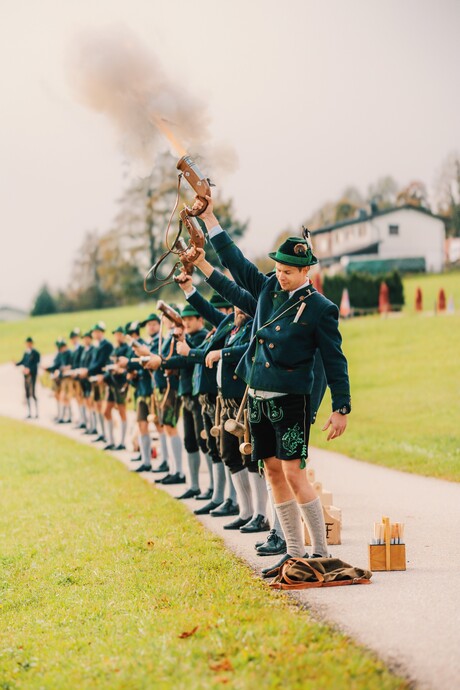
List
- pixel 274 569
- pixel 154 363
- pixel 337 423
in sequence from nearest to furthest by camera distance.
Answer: pixel 337 423
pixel 274 569
pixel 154 363

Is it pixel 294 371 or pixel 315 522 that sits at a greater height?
pixel 294 371

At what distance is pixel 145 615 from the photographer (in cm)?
650

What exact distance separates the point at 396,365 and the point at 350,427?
42.3 feet

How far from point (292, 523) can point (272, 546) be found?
1.12m

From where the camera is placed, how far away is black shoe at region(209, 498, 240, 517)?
10867mm

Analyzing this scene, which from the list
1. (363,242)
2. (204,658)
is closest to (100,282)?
(363,242)

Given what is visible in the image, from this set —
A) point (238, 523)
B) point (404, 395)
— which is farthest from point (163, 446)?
point (404, 395)

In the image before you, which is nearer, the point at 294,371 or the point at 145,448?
the point at 294,371

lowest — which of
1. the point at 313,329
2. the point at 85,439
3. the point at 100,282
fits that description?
the point at 85,439

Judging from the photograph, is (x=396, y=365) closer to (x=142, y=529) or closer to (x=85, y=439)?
(x=85, y=439)

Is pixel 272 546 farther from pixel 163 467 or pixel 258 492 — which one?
pixel 163 467

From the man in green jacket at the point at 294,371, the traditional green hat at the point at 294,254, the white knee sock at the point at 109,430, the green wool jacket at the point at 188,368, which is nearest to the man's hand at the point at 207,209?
the man in green jacket at the point at 294,371

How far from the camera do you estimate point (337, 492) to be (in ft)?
42.1

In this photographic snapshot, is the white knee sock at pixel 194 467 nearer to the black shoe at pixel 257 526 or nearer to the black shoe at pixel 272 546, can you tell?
the black shoe at pixel 257 526
